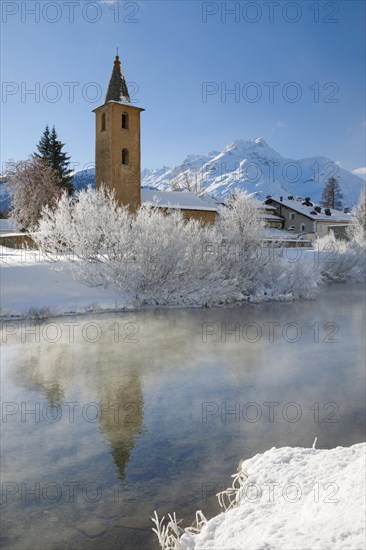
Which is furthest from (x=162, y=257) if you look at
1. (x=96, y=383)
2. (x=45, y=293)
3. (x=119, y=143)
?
(x=119, y=143)

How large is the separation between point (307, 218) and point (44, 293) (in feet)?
141

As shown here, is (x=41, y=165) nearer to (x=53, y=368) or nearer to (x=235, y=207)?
(x=235, y=207)

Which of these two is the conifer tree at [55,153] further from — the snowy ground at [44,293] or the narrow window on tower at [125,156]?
the snowy ground at [44,293]

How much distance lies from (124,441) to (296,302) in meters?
18.1

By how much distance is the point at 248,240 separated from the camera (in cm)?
2595

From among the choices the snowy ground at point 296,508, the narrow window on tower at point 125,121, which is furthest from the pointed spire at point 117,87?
the snowy ground at point 296,508

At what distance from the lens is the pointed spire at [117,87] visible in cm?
3606

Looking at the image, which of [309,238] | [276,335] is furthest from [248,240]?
[309,238]

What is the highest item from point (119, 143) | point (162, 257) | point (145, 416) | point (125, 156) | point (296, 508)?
point (119, 143)

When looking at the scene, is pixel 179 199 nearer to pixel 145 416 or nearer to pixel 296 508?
pixel 145 416

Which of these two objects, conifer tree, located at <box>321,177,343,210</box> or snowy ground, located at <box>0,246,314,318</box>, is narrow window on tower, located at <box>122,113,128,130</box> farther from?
conifer tree, located at <box>321,177,343,210</box>

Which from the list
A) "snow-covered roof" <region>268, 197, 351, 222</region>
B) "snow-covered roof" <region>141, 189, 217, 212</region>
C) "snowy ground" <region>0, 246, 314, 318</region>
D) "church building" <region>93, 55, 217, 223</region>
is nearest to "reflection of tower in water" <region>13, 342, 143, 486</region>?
"snowy ground" <region>0, 246, 314, 318</region>

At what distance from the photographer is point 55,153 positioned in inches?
1801

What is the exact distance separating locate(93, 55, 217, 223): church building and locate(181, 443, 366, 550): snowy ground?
3230 cm
